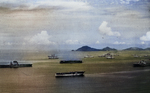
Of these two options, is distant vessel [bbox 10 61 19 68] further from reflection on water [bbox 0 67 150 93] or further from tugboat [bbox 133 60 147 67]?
tugboat [bbox 133 60 147 67]

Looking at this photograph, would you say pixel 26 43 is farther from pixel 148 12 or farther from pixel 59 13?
pixel 148 12

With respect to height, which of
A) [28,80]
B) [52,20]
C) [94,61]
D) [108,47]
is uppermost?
[52,20]

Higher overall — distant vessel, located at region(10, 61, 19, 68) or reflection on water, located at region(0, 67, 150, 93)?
distant vessel, located at region(10, 61, 19, 68)

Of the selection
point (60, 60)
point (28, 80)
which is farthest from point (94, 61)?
point (28, 80)

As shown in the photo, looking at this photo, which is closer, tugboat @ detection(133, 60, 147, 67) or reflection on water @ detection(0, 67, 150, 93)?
reflection on water @ detection(0, 67, 150, 93)

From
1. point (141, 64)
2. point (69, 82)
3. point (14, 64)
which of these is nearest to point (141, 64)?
point (141, 64)

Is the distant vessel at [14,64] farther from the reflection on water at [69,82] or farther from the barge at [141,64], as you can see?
the barge at [141,64]

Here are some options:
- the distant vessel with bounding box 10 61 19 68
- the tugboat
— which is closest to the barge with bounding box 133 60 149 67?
the tugboat

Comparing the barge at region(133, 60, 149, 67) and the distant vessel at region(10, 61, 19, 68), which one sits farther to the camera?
the barge at region(133, 60, 149, 67)

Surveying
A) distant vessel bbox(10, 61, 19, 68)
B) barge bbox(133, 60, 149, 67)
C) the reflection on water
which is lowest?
the reflection on water

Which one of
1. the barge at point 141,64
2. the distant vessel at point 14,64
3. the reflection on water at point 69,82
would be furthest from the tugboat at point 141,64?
the distant vessel at point 14,64

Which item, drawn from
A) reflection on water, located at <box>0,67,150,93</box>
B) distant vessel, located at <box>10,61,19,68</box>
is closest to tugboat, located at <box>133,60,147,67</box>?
reflection on water, located at <box>0,67,150,93</box>
